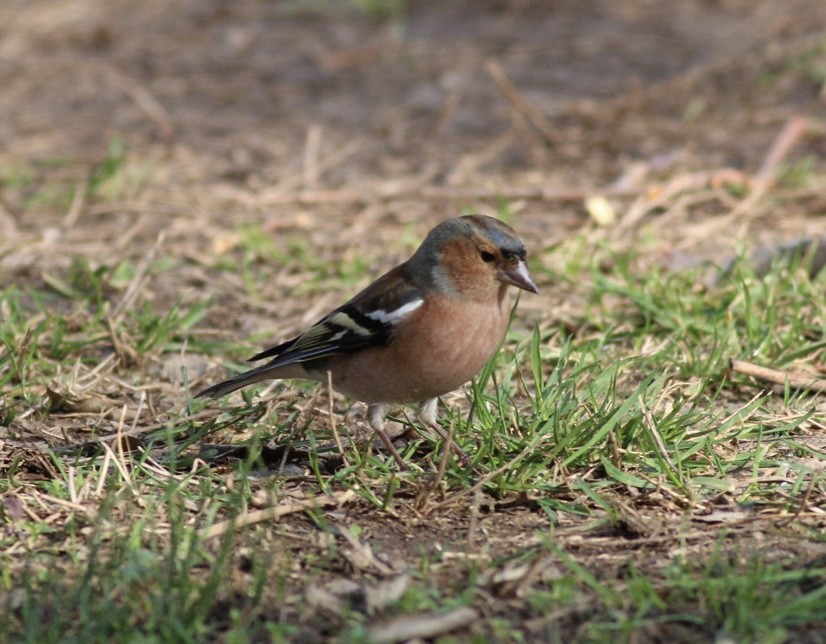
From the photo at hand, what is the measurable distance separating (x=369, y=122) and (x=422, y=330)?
5.26m

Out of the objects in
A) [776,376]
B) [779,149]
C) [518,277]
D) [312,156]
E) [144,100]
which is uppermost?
[144,100]

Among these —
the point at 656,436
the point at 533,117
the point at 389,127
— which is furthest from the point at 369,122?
the point at 656,436

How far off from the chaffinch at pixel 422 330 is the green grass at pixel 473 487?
18 cm

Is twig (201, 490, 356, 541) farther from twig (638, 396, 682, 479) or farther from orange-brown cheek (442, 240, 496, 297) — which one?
twig (638, 396, 682, 479)

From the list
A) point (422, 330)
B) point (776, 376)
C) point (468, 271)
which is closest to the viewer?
point (422, 330)

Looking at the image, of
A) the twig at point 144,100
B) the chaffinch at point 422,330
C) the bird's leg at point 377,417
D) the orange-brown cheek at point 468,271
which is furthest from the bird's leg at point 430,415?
the twig at point 144,100

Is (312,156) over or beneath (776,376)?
over

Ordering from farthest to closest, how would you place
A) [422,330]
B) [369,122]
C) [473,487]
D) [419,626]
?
[369,122] → [422,330] → [473,487] → [419,626]

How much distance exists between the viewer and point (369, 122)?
905 centimetres

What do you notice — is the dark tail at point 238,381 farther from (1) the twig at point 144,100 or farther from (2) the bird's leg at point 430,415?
(1) the twig at point 144,100

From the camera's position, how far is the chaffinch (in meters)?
4.01

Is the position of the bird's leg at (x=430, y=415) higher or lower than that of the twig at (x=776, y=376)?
higher

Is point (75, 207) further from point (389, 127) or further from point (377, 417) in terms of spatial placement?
point (377, 417)

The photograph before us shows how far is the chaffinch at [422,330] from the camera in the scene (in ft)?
13.2
